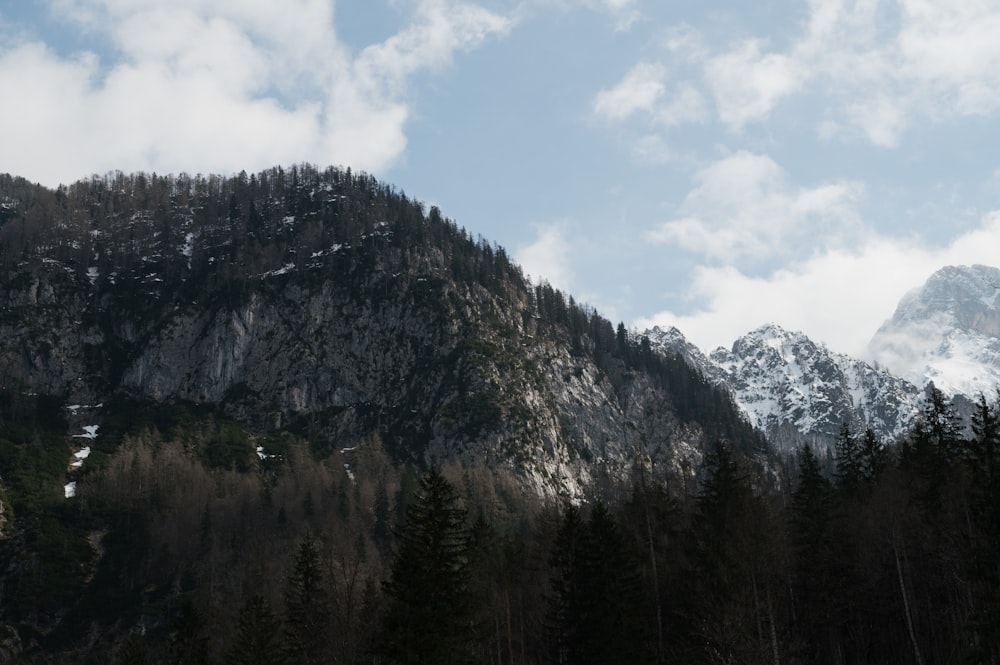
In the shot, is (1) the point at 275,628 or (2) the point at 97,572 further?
(2) the point at 97,572

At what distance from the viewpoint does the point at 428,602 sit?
48188 millimetres

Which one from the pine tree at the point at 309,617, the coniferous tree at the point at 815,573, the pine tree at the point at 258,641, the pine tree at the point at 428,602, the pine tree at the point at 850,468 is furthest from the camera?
the pine tree at the point at 850,468

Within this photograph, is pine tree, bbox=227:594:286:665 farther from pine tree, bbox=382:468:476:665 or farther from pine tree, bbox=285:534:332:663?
pine tree, bbox=382:468:476:665

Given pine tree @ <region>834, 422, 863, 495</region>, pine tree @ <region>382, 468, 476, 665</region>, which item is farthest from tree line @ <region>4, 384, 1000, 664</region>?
pine tree @ <region>834, 422, 863, 495</region>

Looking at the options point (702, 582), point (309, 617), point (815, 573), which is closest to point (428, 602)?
point (702, 582)

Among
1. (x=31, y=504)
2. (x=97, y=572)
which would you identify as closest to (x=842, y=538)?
(x=97, y=572)

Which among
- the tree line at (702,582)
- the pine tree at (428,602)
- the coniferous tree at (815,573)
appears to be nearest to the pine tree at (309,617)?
the tree line at (702,582)

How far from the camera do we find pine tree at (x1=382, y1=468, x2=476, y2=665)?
46719mm

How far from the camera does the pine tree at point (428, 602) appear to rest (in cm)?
4672

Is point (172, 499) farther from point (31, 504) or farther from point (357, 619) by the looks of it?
point (357, 619)

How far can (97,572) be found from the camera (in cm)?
15900

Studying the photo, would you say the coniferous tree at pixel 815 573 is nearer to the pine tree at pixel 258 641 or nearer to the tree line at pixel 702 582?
the tree line at pixel 702 582

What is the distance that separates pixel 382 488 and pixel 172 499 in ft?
143

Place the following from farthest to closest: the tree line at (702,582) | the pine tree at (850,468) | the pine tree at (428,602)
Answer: the pine tree at (850,468) → the tree line at (702,582) → the pine tree at (428,602)
